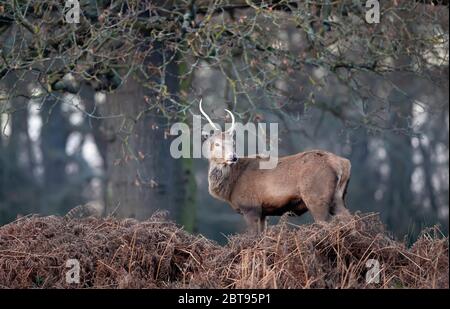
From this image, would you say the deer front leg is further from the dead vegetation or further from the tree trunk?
the dead vegetation

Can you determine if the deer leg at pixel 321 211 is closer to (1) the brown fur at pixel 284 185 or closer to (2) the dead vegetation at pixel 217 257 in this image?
(1) the brown fur at pixel 284 185

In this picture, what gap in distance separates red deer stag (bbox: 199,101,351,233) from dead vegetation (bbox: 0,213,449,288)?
2156 millimetres

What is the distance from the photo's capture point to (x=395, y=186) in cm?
3025

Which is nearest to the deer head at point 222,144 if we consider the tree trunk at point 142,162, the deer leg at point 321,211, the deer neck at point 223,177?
the deer neck at point 223,177

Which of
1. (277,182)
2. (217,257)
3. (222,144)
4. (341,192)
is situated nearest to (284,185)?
(277,182)

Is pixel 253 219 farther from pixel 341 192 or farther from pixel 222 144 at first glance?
pixel 341 192

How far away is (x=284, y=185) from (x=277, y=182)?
0.47 ft

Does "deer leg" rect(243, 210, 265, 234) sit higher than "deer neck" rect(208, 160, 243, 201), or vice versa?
"deer neck" rect(208, 160, 243, 201)

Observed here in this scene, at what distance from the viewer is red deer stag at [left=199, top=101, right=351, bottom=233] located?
10.9 meters

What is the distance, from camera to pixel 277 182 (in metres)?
11.5

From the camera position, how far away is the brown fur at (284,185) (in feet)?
35.7

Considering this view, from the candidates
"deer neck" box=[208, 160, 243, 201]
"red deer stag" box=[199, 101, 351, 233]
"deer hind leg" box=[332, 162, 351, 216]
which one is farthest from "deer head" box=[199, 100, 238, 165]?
"deer hind leg" box=[332, 162, 351, 216]

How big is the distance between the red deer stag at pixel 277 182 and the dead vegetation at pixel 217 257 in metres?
2.16
